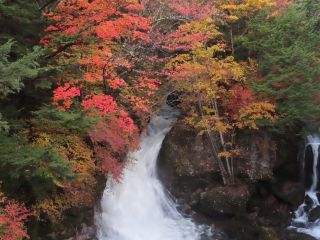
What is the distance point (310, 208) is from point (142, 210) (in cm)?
743

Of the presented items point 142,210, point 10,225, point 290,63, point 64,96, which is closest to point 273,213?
point 142,210

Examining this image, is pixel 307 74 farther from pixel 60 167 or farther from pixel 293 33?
pixel 60 167

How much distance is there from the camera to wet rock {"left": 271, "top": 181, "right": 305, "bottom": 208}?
1692cm

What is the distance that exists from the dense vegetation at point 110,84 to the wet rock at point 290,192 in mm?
2266

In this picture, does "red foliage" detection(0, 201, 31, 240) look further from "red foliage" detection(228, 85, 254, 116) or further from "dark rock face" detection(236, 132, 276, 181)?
"dark rock face" detection(236, 132, 276, 181)

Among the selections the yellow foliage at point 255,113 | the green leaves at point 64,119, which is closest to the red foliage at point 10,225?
the green leaves at point 64,119

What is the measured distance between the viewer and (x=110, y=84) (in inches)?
523

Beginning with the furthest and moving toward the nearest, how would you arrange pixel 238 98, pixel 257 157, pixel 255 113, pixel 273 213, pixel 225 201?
pixel 257 157 < pixel 273 213 < pixel 225 201 < pixel 238 98 < pixel 255 113

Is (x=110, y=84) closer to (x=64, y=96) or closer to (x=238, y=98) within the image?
(x=64, y=96)

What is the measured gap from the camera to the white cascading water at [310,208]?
Result: 1592cm

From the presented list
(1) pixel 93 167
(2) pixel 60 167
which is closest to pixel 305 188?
(1) pixel 93 167

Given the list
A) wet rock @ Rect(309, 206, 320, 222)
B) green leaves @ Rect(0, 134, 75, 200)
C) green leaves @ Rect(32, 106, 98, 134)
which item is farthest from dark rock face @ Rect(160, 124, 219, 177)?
green leaves @ Rect(0, 134, 75, 200)

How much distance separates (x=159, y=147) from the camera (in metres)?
18.5

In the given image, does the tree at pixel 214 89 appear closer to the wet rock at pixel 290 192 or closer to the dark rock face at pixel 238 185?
the dark rock face at pixel 238 185
